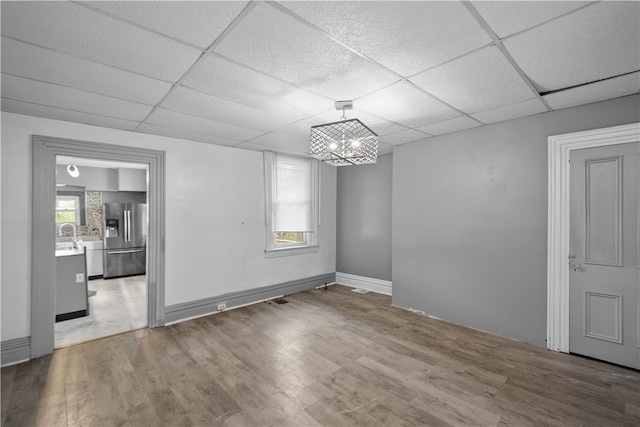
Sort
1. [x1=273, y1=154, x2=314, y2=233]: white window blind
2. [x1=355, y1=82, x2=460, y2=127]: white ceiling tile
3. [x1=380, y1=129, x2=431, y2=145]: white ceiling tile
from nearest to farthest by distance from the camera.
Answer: [x1=355, y1=82, x2=460, y2=127]: white ceiling tile
[x1=380, y1=129, x2=431, y2=145]: white ceiling tile
[x1=273, y1=154, x2=314, y2=233]: white window blind

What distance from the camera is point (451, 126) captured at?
11.2ft

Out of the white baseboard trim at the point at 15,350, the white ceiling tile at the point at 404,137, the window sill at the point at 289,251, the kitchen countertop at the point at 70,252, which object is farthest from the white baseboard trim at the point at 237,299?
the white ceiling tile at the point at 404,137

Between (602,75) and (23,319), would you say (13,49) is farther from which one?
(602,75)

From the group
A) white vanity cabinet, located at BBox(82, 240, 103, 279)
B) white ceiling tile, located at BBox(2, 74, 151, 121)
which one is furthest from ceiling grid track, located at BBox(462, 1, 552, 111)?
white vanity cabinet, located at BBox(82, 240, 103, 279)

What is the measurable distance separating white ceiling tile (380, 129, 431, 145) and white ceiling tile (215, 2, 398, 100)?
4.90 ft

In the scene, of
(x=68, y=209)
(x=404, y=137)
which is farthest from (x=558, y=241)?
(x=68, y=209)

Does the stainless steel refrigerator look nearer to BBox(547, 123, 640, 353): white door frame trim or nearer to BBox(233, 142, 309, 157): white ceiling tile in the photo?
BBox(233, 142, 309, 157): white ceiling tile

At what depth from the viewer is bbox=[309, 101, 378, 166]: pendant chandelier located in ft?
8.02

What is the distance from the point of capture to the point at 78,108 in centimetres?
267

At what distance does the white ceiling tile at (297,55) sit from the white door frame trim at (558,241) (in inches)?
81.3

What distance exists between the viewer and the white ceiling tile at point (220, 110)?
2490 millimetres

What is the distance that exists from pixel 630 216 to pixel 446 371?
2178 millimetres

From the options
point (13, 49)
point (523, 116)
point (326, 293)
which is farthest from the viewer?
point (326, 293)

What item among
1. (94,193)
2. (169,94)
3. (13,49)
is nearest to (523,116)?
(169,94)
